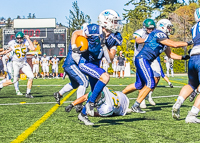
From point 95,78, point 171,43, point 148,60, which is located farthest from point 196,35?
point 95,78

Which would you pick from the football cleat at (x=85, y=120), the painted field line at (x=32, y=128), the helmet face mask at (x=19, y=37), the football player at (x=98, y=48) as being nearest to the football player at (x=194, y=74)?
the football player at (x=98, y=48)

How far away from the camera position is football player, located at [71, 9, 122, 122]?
16.2 feet

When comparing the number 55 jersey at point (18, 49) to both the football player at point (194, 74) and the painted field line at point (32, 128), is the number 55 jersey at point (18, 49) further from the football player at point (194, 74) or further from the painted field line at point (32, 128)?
the football player at point (194, 74)

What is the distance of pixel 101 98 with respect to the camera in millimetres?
5520

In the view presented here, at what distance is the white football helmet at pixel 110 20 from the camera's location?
514 cm

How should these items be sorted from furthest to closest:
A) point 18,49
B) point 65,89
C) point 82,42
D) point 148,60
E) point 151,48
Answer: point 18,49, point 65,89, point 148,60, point 151,48, point 82,42

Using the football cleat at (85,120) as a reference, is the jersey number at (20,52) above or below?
above

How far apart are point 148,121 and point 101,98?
2.63ft

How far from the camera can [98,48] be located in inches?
203

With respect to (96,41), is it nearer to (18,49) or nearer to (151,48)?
(151,48)

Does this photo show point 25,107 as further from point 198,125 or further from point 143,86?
point 198,125

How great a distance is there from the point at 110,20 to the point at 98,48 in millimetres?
441

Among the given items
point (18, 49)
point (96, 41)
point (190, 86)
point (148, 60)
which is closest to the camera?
point (96, 41)

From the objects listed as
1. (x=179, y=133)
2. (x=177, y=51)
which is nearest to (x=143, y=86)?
(x=179, y=133)
